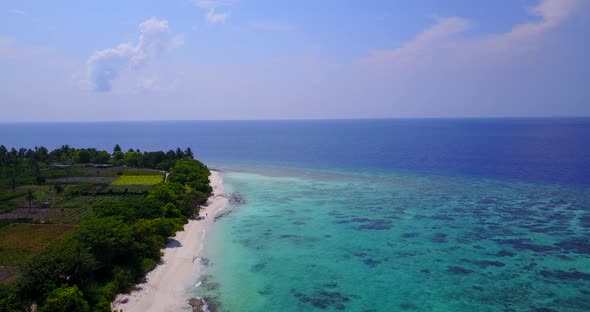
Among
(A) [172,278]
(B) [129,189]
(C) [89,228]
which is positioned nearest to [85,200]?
(B) [129,189]

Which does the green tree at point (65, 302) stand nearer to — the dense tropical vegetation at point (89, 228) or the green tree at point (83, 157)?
the dense tropical vegetation at point (89, 228)

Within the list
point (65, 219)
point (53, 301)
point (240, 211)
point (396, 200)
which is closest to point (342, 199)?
point (396, 200)

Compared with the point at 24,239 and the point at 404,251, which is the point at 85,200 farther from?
the point at 404,251

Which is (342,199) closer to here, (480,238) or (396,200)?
(396,200)

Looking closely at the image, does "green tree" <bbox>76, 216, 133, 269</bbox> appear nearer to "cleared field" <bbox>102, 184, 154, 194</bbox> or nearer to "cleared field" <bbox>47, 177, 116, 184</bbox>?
"cleared field" <bbox>102, 184, 154, 194</bbox>

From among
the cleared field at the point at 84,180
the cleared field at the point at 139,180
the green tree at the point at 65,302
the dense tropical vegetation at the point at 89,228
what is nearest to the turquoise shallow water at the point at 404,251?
the dense tropical vegetation at the point at 89,228

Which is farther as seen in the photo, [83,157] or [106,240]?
[83,157]
